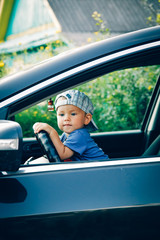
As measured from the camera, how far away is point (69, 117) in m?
1.84

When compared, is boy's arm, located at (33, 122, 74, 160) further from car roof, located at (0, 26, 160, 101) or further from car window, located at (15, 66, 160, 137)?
car window, located at (15, 66, 160, 137)

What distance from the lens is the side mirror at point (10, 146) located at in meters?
1.17

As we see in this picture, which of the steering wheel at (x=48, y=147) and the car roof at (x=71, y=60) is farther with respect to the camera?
the steering wheel at (x=48, y=147)

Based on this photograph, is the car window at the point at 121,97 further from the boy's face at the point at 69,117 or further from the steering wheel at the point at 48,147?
the steering wheel at the point at 48,147

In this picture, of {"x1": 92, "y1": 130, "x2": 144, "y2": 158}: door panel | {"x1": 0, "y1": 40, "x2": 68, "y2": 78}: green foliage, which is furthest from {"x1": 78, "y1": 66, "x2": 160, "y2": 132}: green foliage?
{"x1": 92, "y1": 130, "x2": 144, "y2": 158}: door panel

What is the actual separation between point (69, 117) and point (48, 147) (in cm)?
34

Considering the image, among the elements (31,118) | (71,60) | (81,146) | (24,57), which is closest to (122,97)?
(31,118)

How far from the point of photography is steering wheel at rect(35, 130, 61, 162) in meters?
1.55

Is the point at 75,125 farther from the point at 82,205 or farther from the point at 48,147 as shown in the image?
the point at 82,205

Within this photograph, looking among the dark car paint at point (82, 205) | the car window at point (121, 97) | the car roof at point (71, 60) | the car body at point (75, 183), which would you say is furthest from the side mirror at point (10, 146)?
the car window at point (121, 97)

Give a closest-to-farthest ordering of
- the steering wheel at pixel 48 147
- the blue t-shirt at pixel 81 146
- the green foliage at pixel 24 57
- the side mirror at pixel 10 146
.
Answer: the side mirror at pixel 10 146 < the steering wheel at pixel 48 147 < the blue t-shirt at pixel 81 146 < the green foliage at pixel 24 57

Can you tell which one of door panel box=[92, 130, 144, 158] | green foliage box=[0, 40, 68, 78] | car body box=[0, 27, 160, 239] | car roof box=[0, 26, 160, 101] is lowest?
door panel box=[92, 130, 144, 158]

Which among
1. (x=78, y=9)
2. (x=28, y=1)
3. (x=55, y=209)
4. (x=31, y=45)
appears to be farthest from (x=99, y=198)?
(x=28, y=1)

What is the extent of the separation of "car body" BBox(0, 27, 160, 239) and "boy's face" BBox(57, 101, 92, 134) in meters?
0.41
